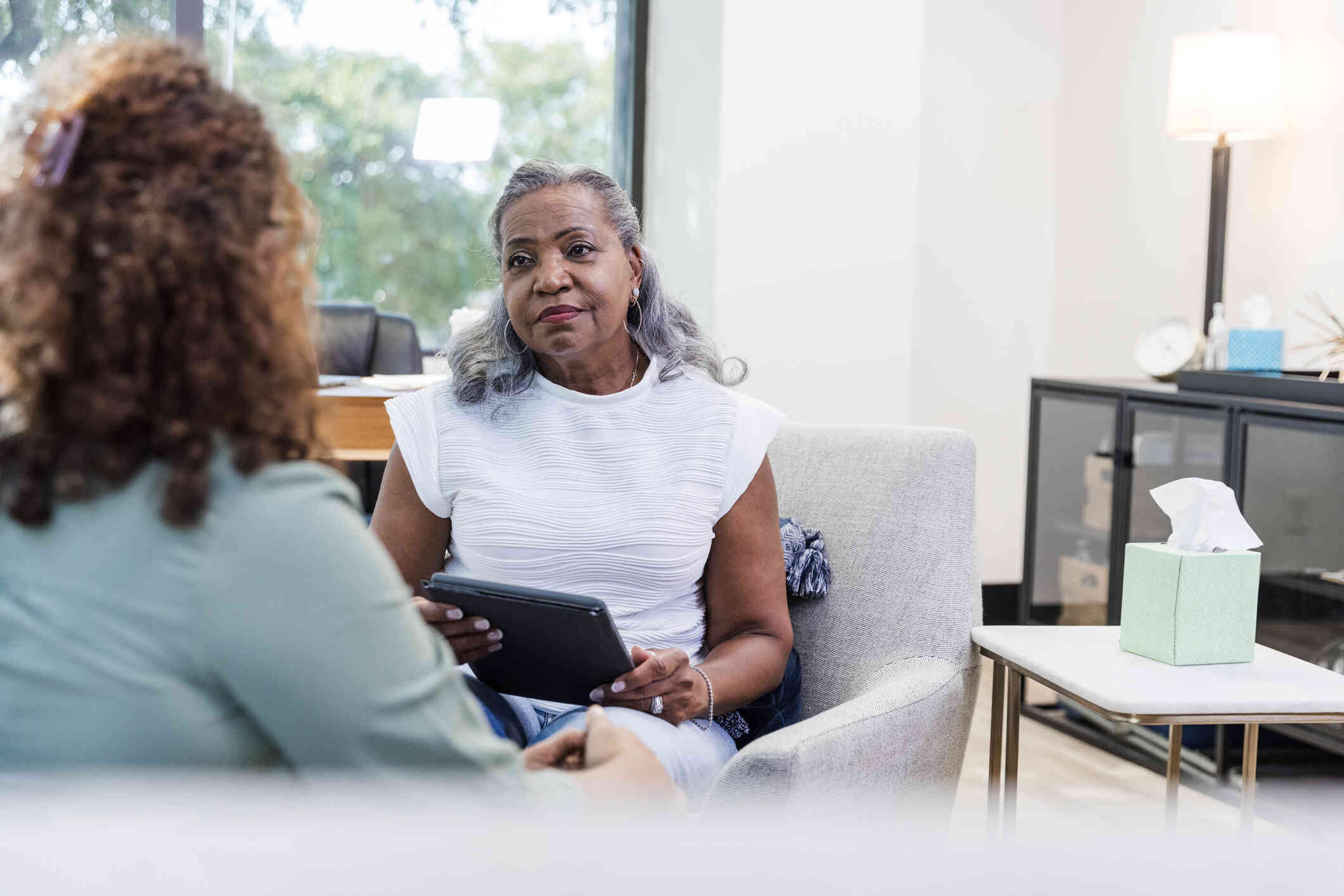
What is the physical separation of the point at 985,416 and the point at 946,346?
260 millimetres

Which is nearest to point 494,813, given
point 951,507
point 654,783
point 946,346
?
point 654,783

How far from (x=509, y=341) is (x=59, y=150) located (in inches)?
43.2

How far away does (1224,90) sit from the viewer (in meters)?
3.05

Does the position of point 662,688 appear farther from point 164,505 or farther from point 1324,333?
point 1324,333

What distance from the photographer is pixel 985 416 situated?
423 cm

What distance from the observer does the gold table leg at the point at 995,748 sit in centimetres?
173

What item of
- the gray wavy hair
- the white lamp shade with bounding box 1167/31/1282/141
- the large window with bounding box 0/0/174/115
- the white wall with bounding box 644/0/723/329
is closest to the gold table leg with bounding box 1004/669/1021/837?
the gray wavy hair

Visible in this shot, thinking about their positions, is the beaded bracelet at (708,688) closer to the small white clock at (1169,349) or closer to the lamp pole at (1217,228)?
the small white clock at (1169,349)

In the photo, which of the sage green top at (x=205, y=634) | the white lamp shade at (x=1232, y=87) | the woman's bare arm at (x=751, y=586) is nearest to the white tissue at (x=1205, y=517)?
the woman's bare arm at (x=751, y=586)

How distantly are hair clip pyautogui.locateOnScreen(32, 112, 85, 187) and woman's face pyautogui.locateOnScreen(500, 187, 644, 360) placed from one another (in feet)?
3.18

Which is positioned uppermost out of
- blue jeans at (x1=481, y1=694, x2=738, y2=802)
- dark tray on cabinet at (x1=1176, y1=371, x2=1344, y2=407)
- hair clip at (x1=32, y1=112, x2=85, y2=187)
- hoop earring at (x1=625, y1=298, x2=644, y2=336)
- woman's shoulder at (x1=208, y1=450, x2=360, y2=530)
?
hair clip at (x1=32, y1=112, x2=85, y2=187)

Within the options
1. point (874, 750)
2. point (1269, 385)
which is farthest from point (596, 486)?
point (1269, 385)

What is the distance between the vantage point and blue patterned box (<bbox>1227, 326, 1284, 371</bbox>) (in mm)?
2844

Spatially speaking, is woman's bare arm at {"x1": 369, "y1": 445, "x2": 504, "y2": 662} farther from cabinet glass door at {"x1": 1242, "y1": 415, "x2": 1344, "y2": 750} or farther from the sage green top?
cabinet glass door at {"x1": 1242, "y1": 415, "x2": 1344, "y2": 750}
